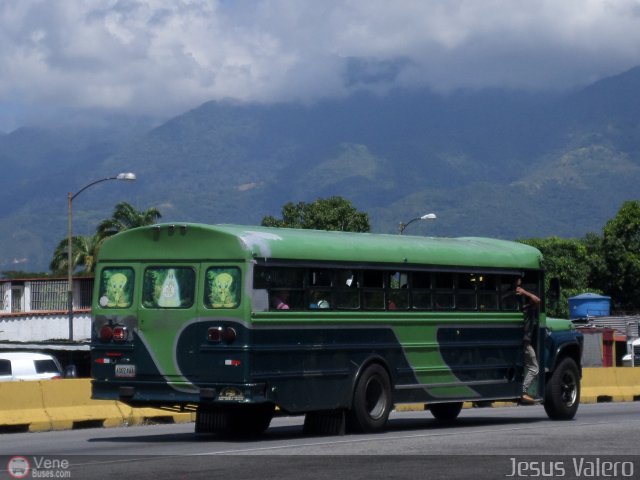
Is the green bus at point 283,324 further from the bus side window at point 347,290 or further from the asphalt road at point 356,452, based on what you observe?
the asphalt road at point 356,452

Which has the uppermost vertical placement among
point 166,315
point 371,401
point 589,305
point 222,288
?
point 589,305

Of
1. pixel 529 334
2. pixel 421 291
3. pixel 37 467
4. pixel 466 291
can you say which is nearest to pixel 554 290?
pixel 529 334

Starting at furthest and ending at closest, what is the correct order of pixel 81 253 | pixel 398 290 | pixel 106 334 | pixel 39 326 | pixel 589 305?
1. pixel 81 253
2. pixel 589 305
3. pixel 39 326
4. pixel 398 290
5. pixel 106 334

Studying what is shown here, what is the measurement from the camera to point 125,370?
18.0m

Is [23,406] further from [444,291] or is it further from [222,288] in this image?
[444,291]

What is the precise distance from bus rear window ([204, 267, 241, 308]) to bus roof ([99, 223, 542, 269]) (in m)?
0.20

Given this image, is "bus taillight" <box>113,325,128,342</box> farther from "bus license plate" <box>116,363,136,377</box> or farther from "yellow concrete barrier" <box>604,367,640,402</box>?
"yellow concrete barrier" <box>604,367,640,402</box>

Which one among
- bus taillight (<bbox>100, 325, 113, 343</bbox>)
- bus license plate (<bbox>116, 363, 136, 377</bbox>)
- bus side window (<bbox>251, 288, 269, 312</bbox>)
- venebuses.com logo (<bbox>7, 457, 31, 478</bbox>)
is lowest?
venebuses.com logo (<bbox>7, 457, 31, 478</bbox>)

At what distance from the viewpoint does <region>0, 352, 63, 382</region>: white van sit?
33.4 meters

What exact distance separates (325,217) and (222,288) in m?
66.7

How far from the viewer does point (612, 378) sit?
3341cm

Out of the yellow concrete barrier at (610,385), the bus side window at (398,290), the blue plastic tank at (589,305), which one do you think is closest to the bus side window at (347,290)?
the bus side window at (398,290)

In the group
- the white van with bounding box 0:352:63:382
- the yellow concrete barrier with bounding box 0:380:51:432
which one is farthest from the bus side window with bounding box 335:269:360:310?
the white van with bounding box 0:352:63:382

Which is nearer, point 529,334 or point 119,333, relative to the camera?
point 119,333
